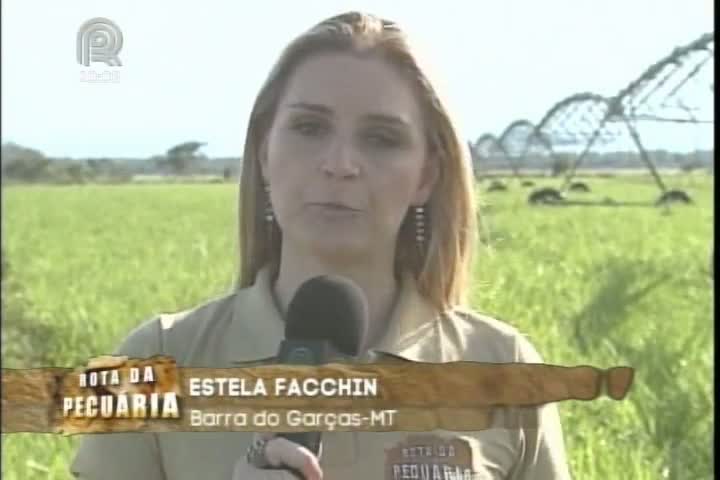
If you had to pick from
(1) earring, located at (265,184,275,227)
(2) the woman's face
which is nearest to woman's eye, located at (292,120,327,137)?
(2) the woman's face

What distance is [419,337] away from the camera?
2.19m

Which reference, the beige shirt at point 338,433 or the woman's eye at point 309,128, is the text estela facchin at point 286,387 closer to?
the beige shirt at point 338,433

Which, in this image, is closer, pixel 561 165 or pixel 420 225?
pixel 420 225

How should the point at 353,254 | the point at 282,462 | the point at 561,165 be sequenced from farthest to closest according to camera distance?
the point at 561,165 → the point at 353,254 → the point at 282,462

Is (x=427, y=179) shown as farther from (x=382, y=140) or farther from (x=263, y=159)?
(x=263, y=159)

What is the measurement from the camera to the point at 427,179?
2162 mm

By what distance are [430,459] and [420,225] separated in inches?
17.1

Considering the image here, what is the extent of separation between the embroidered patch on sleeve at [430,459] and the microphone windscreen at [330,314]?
200 mm

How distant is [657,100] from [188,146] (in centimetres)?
90

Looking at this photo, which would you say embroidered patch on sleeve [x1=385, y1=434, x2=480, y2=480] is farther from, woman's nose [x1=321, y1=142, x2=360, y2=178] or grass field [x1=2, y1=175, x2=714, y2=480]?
woman's nose [x1=321, y1=142, x2=360, y2=178]

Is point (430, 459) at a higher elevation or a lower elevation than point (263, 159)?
lower

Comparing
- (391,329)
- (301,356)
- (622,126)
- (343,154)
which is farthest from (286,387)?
(622,126)

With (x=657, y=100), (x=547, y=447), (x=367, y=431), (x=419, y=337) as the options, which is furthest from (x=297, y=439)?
(x=657, y=100)

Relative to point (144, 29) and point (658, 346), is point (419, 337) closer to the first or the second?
point (658, 346)
